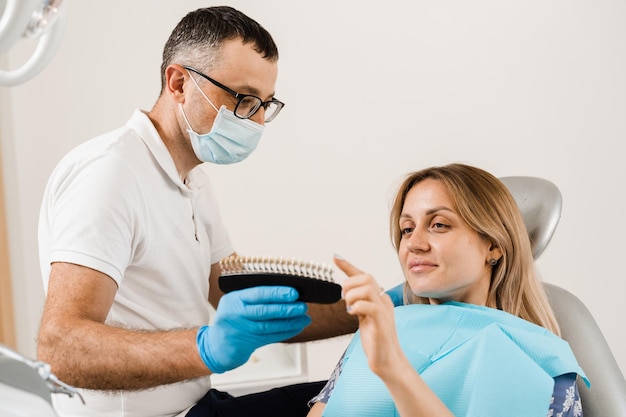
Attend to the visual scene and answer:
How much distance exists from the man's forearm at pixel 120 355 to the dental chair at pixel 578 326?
0.83 meters

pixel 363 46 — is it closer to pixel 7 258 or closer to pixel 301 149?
pixel 301 149

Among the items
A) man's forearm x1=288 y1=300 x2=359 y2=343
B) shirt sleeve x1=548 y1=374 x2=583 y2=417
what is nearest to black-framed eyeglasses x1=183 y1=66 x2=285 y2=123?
man's forearm x1=288 y1=300 x2=359 y2=343

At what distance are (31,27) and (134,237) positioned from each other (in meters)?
0.73

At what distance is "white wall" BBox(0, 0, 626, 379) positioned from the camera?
2668mm

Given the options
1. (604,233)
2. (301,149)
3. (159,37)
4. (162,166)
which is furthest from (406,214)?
(604,233)

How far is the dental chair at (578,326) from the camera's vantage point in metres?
1.47

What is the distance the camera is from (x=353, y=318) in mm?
1766

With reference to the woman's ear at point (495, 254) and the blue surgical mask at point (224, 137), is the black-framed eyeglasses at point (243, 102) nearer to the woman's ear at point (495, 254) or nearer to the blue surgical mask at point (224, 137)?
the blue surgical mask at point (224, 137)

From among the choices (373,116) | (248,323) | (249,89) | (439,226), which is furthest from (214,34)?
(373,116)

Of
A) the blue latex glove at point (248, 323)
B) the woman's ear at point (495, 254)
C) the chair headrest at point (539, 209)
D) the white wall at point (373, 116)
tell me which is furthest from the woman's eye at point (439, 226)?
the white wall at point (373, 116)

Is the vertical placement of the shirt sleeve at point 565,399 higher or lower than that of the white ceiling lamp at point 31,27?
lower

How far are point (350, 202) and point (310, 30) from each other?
74 centimetres

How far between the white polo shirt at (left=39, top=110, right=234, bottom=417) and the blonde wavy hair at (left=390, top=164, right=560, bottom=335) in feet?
1.94

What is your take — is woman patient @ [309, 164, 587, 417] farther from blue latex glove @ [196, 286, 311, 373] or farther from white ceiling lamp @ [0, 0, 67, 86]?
white ceiling lamp @ [0, 0, 67, 86]
